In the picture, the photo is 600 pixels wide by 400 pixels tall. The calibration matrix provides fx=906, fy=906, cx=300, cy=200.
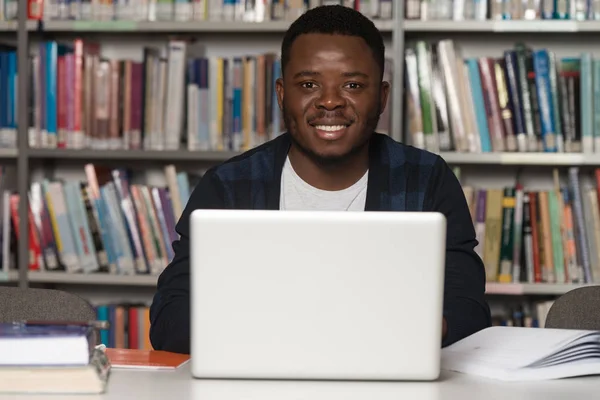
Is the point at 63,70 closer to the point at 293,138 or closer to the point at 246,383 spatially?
the point at 293,138

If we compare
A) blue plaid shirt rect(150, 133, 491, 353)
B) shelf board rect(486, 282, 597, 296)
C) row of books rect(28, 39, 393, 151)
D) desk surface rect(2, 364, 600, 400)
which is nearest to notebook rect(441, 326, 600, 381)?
desk surface rect(2, 364, 600, 400)

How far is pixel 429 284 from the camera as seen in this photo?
101cm

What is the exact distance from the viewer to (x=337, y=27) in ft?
5.59

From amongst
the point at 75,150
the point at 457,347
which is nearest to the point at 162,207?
the point at 75,150

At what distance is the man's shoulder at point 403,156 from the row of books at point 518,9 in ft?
3.03

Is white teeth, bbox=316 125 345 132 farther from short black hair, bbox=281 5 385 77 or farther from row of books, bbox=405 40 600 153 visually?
row of books, bbox=405 40 600 153

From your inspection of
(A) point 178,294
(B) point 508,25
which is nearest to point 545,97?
(B) point 508,25

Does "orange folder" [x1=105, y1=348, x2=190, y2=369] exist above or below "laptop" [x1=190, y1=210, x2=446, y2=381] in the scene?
below

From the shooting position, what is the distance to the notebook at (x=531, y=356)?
111cm

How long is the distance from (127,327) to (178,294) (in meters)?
1.39

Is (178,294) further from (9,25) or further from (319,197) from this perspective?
(9,25)

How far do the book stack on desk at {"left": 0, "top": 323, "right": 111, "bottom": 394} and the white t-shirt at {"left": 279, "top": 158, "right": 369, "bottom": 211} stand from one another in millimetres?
774

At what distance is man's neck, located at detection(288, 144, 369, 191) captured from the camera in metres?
1.77

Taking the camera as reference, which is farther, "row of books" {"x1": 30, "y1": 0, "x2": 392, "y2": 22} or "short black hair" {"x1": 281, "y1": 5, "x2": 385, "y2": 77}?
"row of books" {"x1": 30, "y1": 0, "x2": 392, "y2": 22}
